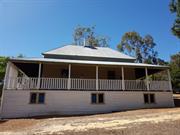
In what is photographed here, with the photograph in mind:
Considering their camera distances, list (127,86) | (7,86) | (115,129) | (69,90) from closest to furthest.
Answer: (115,129), (7,86), (69,90), (127,86)

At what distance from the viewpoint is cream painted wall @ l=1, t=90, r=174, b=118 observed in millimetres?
13250

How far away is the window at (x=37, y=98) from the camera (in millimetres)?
13895

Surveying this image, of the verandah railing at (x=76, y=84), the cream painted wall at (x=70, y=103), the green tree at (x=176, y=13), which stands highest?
the green tree at (x=176, y=13)

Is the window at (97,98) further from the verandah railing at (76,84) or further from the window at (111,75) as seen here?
the window at (111,75)

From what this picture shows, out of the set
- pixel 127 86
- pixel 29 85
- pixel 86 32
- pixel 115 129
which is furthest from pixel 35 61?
pixel 86 32

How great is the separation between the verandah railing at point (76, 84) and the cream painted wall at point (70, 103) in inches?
20.1

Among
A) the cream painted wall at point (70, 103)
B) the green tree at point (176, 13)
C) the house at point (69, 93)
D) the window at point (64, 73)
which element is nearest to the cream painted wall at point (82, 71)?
Answer: the house at point (69, 93)

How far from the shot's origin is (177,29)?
21016mm

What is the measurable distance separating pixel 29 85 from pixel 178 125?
11154 mm

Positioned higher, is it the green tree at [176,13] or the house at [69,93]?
the green tree at [176,13]

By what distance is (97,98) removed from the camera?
49.6 feet

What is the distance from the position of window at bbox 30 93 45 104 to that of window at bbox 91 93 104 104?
4303 millimetres

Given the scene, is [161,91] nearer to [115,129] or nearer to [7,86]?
[115,129]

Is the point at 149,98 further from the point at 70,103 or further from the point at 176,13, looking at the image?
the point at 176,13
